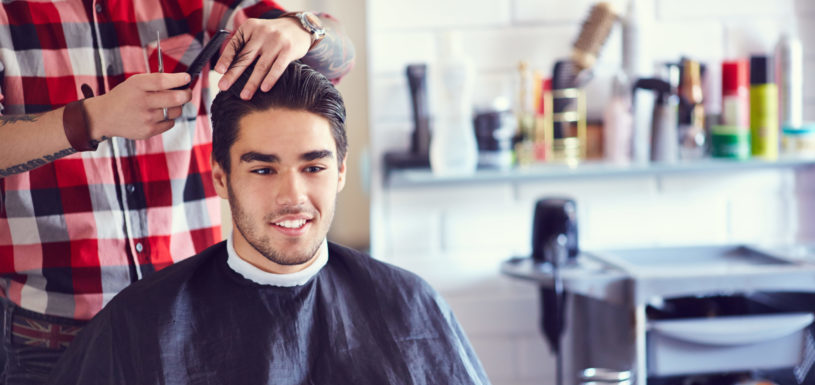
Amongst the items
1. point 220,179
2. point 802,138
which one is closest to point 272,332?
point 220,179

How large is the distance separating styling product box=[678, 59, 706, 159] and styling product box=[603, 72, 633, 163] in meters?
0.18

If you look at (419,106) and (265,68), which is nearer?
(265,68)

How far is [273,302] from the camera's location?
129 centimetres

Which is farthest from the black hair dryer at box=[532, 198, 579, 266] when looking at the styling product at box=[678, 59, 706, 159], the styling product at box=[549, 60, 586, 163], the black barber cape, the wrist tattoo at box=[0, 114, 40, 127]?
the wrist tattoo at box=[0, 114, 40, 127]

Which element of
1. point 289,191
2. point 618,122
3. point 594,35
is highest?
point 594,35

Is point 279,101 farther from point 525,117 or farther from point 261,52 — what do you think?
point 525,117

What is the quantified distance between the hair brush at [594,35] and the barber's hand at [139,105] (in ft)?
4.68

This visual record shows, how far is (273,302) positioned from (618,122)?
53.1 inches

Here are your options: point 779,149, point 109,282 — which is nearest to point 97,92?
point 109,282

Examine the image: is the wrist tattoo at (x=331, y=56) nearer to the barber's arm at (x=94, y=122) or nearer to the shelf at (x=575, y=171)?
the barber's arm at (x=94, y=122)

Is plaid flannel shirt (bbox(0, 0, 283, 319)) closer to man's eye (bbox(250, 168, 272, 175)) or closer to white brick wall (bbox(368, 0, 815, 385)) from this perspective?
man's eye (bbox(250, 168, 272, 175))

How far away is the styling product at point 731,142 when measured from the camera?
223 centimetres

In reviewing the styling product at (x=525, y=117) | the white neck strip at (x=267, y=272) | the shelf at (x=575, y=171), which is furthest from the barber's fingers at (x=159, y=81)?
the styling product at (x=525, y=117)

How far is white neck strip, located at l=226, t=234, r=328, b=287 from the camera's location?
128cm
